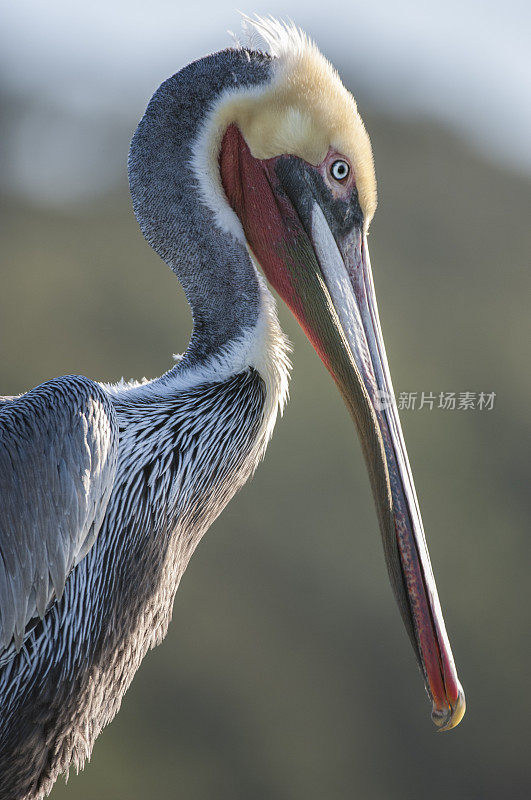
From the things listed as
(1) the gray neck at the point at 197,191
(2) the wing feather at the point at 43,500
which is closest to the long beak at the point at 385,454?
(1) the gray neck at the point at 197,191

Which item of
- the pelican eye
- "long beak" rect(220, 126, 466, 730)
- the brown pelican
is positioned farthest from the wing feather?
the pelican eye

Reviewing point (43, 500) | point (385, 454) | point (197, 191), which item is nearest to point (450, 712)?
point (385, 454)

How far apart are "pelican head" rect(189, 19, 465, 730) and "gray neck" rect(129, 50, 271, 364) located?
0.10ft

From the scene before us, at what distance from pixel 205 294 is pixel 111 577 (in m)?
0.76

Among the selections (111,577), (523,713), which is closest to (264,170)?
(111,577)

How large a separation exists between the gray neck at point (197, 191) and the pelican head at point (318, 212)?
31mm

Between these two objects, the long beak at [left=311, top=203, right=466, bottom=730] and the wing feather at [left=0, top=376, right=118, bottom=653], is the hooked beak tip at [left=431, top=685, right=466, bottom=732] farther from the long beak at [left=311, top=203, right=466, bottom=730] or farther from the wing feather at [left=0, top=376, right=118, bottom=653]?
the wing feather at [left=0, top=376, right=118, bottom=653]

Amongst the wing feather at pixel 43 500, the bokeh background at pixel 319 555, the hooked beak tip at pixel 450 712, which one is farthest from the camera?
the bokeh background at pixel 319 555

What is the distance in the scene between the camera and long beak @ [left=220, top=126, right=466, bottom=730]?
2.09 m

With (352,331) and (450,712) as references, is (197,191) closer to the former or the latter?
(352,331)

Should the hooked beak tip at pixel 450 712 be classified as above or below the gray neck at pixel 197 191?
below

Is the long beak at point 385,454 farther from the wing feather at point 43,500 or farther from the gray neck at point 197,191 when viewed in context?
the wing feather at point 43,500

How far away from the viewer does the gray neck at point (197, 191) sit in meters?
2.23

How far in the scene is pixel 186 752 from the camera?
709 cm
